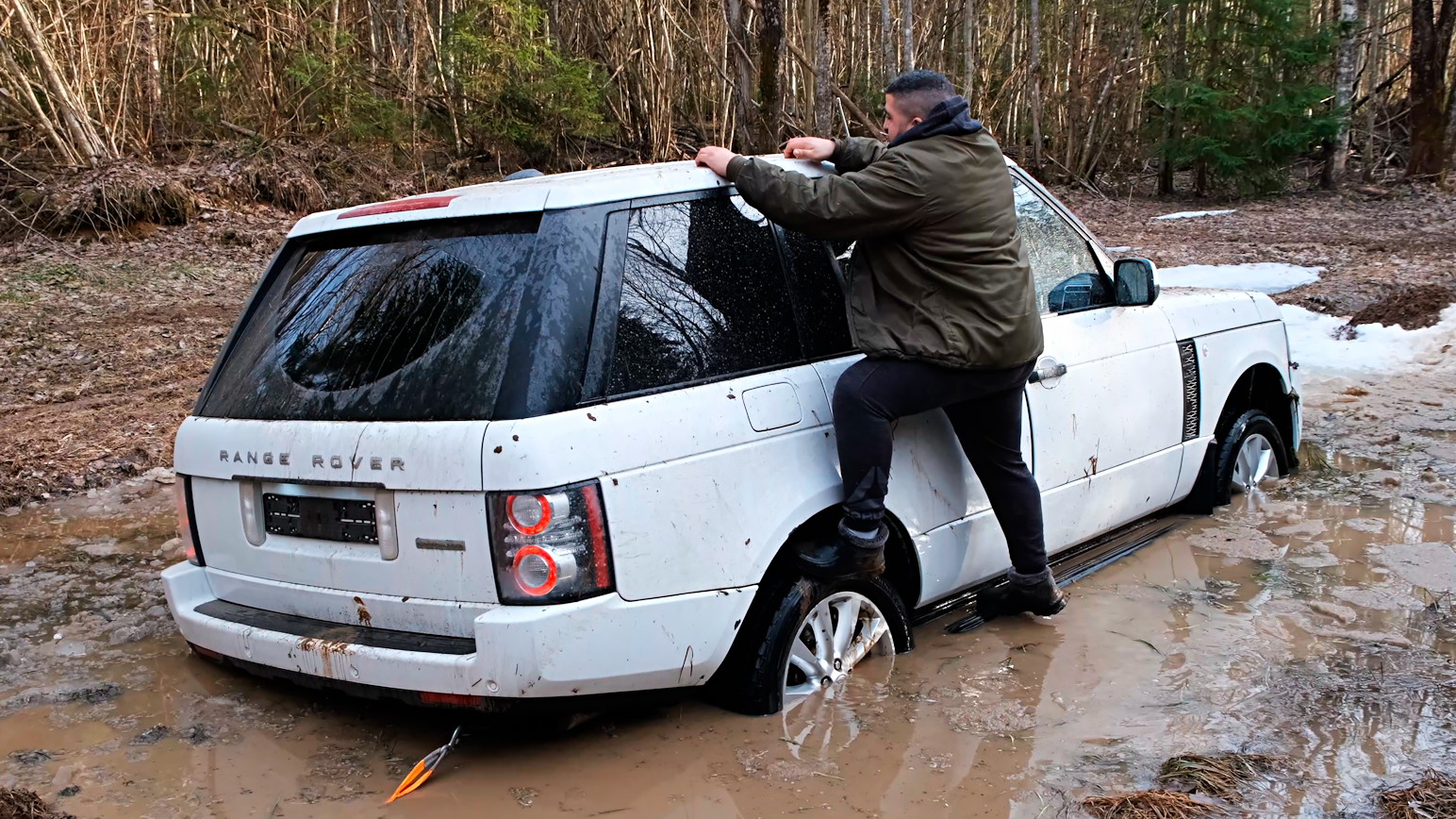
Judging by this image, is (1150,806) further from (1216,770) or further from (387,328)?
(387,328)

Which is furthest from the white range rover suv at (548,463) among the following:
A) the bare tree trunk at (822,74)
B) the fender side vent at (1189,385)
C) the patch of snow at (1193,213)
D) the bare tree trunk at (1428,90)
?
the bare tree trunk at (1428,90)

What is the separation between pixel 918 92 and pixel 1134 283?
150cm

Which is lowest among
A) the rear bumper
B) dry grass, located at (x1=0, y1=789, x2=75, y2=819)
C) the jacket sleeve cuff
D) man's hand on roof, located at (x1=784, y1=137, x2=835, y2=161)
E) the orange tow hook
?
the orange tow hook

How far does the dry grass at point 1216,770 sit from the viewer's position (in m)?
3.05

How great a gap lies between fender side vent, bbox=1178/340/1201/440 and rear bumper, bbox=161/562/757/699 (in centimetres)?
268

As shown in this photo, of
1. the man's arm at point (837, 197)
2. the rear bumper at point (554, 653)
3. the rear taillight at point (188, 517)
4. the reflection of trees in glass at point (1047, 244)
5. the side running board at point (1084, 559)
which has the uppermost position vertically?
the man's arm at point (837, 197)

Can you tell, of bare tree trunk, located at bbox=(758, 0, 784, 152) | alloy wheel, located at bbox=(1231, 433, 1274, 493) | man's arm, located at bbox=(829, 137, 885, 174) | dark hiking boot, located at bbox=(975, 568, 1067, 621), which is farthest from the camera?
bare tree trunk, located at bbox=(758, 0, 784, 152)

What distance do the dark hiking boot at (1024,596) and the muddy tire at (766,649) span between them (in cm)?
95

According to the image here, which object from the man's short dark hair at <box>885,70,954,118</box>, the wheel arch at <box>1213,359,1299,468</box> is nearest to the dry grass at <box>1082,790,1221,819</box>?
the man's short dark hair at <box>885,70,954,118</box>

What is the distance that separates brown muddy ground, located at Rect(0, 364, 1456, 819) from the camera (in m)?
3.08

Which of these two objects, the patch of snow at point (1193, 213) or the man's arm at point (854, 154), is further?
the patch of snow at point (1193, 213)

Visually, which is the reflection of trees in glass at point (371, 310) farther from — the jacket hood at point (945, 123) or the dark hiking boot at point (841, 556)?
the jacket hood at point (945, 123)

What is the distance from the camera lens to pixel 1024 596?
4051 millimetres

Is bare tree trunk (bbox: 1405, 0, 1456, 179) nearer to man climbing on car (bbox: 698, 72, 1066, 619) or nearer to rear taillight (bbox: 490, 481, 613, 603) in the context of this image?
man climbing on car (bbox: 698, 72, 1066, 619)
